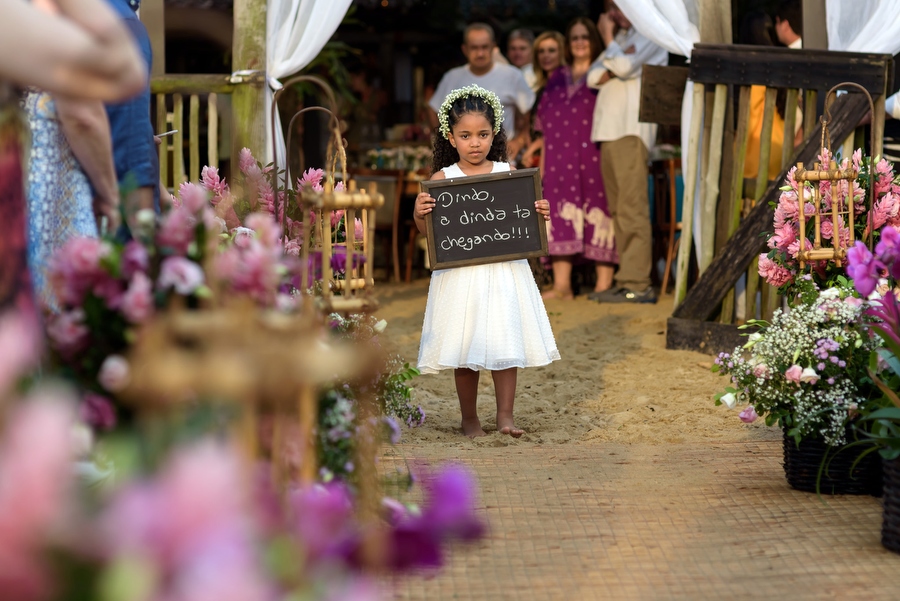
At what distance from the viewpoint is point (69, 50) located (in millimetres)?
1642

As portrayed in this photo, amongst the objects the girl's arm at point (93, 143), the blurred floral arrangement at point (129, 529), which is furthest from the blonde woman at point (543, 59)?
the blurred floral arrangement at point (129, 529)

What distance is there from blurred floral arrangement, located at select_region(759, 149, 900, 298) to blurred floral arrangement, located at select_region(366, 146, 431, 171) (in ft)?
17.7

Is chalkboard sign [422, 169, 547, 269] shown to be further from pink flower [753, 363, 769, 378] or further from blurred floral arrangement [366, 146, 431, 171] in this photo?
blurred floral arrangement [366, 146, 431, 171]

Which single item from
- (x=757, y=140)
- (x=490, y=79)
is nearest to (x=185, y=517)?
(x=757, y=140)

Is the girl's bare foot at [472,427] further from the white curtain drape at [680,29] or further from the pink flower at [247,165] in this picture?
the white curtain drape at [680,29]

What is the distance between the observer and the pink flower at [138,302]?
1.88 m

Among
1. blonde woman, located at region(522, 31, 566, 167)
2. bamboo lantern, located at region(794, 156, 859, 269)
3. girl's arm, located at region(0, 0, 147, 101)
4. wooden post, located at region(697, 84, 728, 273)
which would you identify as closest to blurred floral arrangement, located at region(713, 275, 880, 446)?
bamboo lantern, located at region(794, 156, 859, 269)

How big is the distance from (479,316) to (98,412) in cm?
297

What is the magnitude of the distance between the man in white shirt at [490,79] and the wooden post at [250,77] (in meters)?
2.44

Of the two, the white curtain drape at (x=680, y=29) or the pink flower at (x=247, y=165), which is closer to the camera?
the pink flower at (x=247, y=165)

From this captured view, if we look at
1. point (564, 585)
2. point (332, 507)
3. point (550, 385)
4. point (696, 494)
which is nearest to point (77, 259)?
point (332, 507)

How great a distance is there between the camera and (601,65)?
8.34 metres

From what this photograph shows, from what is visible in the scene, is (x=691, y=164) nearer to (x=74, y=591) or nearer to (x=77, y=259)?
(x=77, y=259)

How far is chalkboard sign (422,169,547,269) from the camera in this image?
16.1 feet
